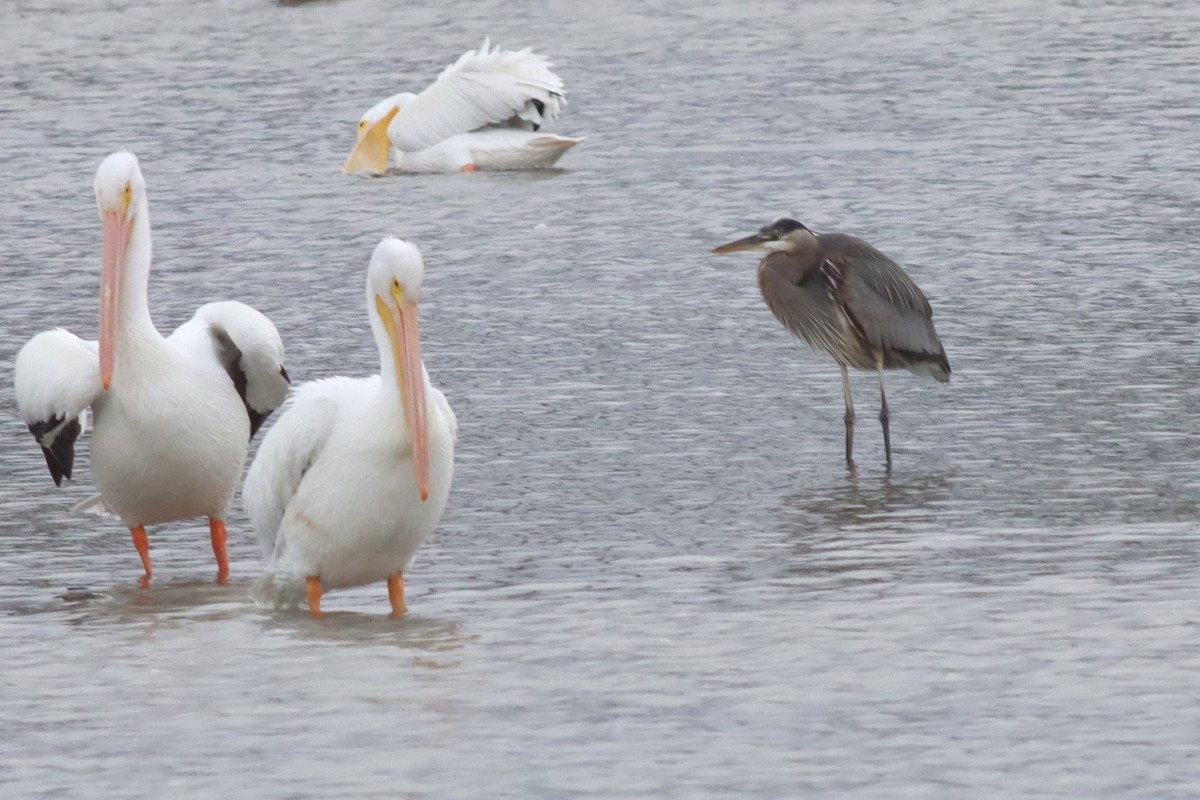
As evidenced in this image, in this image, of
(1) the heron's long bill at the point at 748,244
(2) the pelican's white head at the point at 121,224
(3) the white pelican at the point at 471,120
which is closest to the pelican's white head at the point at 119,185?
(2) the pelican's white head at the point at 121,224

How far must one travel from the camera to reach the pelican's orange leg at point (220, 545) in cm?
647

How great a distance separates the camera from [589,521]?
6.82 metres

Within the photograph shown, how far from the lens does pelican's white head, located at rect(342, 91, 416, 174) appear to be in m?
13.7

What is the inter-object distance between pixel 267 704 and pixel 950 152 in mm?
8713

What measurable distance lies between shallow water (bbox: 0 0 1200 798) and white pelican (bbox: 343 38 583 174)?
0.23 m

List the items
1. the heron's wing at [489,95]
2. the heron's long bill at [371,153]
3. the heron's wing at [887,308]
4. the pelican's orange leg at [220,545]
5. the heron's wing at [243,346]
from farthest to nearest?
1. the heron's wing at [489,95]
2. the heron's long bill at [371,153]
3. the heron's wing at [887,308]
4. the pelican's orange leg at [220,545]
5. the heron's wing at [243,346]

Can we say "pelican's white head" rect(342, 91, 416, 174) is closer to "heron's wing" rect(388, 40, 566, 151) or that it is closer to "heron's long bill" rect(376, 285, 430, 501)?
"heron's wing" rect(388, 40, 566, 151)

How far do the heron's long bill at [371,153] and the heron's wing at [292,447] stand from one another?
25.6ft

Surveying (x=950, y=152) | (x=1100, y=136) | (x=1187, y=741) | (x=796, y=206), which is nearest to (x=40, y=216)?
(x=796, y=206)

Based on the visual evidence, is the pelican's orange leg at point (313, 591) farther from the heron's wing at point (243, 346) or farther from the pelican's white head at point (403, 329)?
A: the heron's wing at point (243, 346)

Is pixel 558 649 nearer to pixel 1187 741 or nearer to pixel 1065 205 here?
pixel 1187 741

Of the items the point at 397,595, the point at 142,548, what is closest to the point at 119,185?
the point at 142,548

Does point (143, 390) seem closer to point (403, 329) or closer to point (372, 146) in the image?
point (403, 329)

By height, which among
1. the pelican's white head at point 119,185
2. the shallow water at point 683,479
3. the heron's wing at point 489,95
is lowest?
the shallow water at point 683,479
